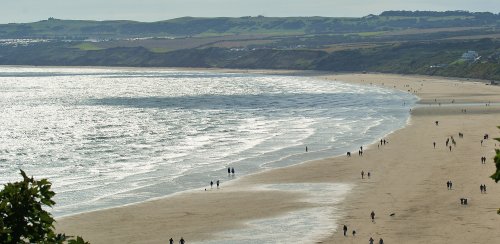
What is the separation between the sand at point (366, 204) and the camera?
45000 millimetres

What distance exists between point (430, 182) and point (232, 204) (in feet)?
50.5

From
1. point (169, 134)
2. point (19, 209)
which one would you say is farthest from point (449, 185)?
point (19, 209)

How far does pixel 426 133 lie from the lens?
297ft

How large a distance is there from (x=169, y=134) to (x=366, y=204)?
43261 millimetres

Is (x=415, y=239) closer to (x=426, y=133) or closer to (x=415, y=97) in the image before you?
(x=426, y=133)

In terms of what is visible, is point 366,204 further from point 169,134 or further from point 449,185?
point 169,134

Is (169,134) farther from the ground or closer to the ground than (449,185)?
closer to the ground

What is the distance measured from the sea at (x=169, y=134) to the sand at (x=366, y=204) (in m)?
2.99

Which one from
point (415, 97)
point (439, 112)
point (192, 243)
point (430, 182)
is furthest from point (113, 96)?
point (192, 243)

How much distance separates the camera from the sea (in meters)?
62.5

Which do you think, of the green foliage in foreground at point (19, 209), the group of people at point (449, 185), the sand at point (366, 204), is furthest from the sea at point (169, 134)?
the green foliage in foreground at point (19, 209)

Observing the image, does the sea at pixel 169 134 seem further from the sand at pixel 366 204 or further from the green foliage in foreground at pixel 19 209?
the green foliage in foreground at pixel 19 209

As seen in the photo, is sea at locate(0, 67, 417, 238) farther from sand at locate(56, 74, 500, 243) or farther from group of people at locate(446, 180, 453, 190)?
group of people at locate(446, 180, 453, 190)

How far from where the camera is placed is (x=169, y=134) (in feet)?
304
